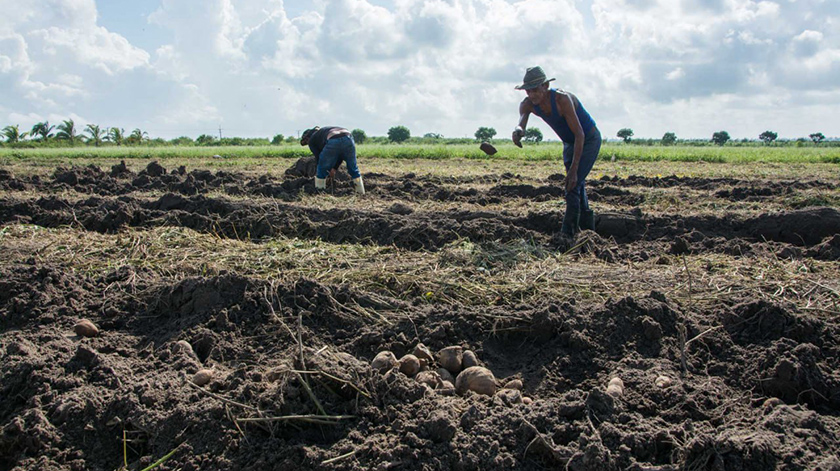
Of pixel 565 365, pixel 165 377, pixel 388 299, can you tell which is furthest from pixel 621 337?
pixel 165 377

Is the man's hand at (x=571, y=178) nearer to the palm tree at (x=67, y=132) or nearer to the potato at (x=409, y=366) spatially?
the potato at (x=409, y=366)

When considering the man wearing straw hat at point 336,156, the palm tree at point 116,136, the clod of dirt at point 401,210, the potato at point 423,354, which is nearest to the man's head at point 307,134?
the man wearing straw hat at point 336,156

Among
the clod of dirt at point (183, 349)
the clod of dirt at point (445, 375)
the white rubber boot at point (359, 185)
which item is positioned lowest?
the clod of dirt at point (445, 375)

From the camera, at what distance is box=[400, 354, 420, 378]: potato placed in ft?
9.89

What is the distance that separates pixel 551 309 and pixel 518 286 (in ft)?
2.22

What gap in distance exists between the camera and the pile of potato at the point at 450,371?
286 cm

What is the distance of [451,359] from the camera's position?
3170 mm

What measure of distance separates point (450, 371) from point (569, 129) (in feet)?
11.5

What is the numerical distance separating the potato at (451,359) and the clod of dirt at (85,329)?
7.14ft

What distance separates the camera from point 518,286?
13.7 feet

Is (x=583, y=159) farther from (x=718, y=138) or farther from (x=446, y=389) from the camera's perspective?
(x=718, y=138)

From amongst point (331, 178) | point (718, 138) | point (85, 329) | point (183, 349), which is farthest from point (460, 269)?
point (718, 138)

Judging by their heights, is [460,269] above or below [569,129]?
below

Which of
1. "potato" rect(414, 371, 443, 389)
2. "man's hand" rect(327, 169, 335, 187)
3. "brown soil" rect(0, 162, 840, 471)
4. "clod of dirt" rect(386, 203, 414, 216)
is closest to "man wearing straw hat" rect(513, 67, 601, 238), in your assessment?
"clod of dirt" rect(386, 203, 414, 216)
